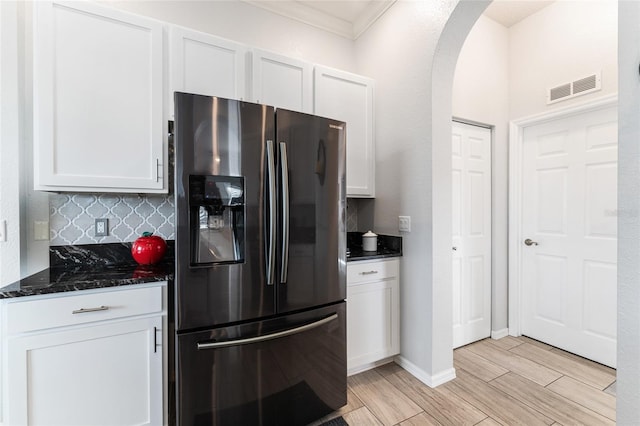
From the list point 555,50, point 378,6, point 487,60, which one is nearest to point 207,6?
point 378,6

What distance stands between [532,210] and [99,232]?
12.3ft

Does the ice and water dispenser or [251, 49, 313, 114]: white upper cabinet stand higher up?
[251, 49, 313, 114]: white upper cabinet

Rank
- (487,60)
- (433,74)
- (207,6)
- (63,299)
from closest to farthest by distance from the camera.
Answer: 1. (63,299)
2. (433,74)
3. (207,6)
4. (487,60)

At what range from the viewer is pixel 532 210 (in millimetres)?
2729

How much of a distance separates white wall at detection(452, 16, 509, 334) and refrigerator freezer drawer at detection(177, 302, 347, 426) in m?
2.00

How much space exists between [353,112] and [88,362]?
2.39 m

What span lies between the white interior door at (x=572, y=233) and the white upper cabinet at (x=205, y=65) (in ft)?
9.32

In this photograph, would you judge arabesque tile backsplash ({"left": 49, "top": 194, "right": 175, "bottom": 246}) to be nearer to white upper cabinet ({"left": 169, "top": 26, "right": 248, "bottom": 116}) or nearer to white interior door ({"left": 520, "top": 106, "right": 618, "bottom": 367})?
white upper cabinet ({"left": 169, "top": 26, "right": 248, "bottom": 116})

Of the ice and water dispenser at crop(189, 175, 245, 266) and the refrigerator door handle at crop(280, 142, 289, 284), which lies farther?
the refrigerator door handle at crop(280, 142, 289, 284)

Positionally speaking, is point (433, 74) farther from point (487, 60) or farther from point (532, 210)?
point (532, 210)

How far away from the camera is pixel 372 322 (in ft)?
6.82

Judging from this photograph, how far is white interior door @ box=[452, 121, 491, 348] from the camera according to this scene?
2.55 metres

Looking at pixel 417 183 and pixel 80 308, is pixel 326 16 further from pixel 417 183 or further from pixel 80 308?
pixel 80 308

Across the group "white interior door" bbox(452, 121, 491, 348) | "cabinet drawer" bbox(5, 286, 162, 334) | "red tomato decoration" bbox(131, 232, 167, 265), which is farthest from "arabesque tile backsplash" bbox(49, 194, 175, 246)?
"white interior door" bbox(452, 121, 491, 348)
